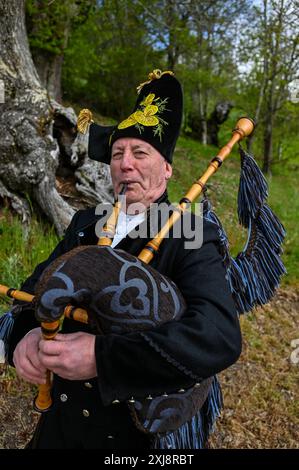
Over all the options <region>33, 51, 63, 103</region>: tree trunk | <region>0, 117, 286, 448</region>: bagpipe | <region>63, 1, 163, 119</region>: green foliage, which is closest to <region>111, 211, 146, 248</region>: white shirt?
<region>0, 117, 286, 448</region>: bagpipe

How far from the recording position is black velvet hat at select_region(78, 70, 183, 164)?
1752mm

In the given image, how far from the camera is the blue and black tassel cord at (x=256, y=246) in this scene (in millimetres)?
1849

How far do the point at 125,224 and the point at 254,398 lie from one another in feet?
8.16

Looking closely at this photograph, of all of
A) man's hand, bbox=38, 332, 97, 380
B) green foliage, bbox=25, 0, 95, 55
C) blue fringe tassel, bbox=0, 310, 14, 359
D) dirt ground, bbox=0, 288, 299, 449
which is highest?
green foliage, bbox=25, 0, 95, 55

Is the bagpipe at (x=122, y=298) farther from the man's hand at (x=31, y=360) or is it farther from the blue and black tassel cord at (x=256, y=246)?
the blue and black tassel cord at (x=256, y=246)

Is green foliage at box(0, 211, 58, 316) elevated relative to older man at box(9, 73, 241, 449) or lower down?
lower down

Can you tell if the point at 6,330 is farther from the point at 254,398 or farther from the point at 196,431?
the point at 254,398

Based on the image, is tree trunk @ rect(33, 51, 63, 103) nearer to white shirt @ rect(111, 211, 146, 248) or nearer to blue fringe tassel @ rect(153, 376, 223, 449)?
white shirt @ rect(111, 211, 146, 248)

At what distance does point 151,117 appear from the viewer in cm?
178

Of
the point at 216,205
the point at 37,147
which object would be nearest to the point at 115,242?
the point at 37,147

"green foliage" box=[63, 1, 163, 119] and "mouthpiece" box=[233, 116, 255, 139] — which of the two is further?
"green foliage" box=[63, 1, 163, 119]

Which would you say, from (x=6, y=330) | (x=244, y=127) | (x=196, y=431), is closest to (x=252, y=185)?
(x=244, y=127)

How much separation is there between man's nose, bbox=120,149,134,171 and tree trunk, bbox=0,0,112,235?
280cm
